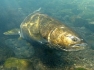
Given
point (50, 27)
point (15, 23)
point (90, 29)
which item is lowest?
point (90, 29)

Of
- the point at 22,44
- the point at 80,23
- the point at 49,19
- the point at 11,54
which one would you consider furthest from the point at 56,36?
the point at 80,23

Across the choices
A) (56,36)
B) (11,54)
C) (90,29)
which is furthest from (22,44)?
(90,29)

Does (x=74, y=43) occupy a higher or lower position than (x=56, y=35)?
lower

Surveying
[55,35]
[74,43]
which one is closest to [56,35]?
[55,35]

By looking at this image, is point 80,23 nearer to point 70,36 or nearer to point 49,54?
point 49,54

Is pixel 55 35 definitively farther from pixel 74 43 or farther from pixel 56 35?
pixel 74 43

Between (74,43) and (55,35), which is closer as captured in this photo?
(74,43)

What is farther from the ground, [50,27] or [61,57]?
[50,27]

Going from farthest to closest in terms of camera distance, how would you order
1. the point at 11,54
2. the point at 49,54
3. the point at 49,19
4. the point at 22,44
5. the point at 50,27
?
1. the point at 22,44
2. the point at 11,54
3. the point at 49,54
4. the point at 49,19
5. the point at 50,27

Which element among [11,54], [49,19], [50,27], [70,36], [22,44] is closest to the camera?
[70,36]

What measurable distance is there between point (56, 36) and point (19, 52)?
4.25 m

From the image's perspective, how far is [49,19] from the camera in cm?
646

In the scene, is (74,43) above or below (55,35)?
below

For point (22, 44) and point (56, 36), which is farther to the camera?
point (22, 44)
